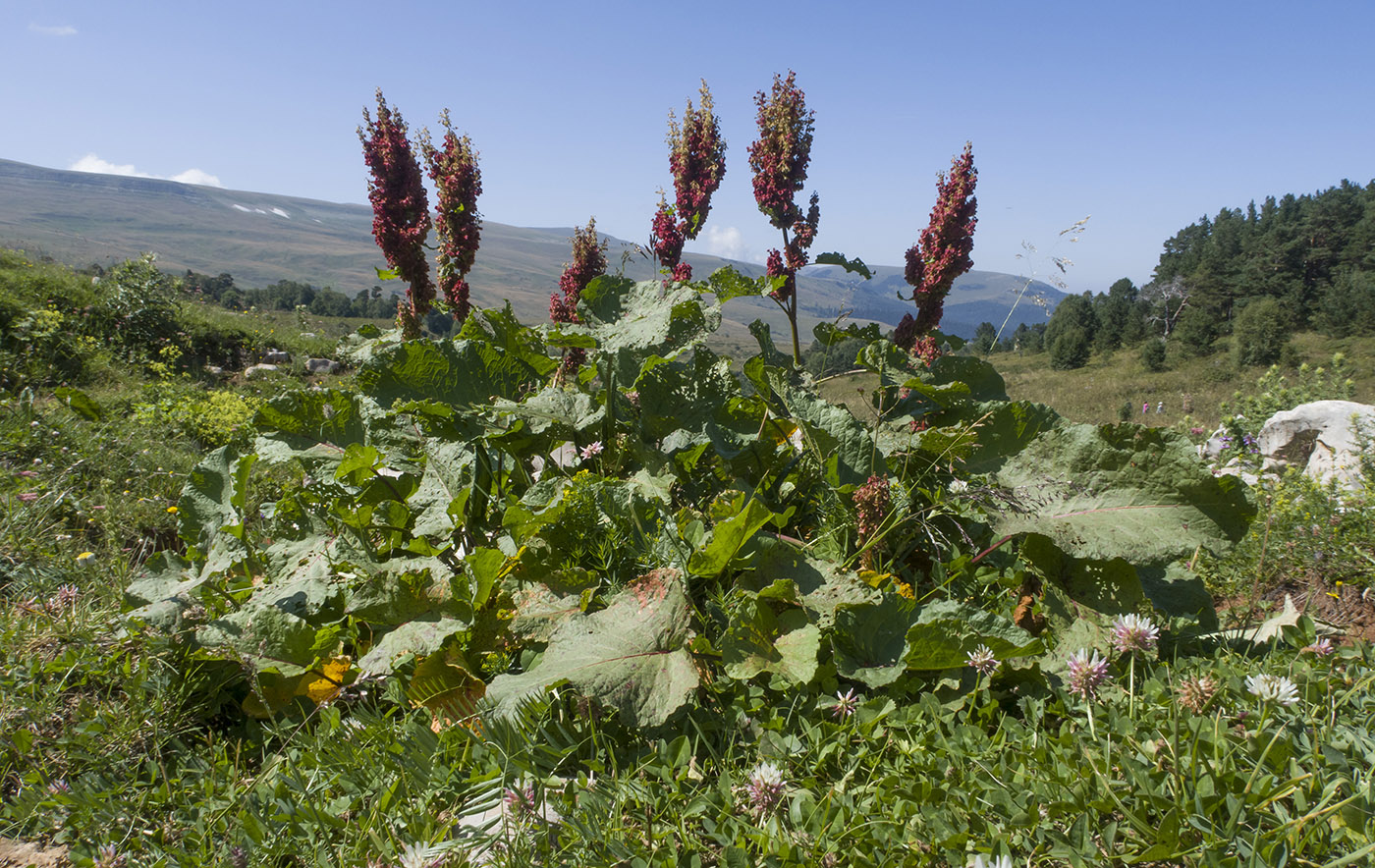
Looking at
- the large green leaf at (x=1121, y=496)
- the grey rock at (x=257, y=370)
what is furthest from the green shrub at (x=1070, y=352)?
the large green leaf at (x=1121, y=496)

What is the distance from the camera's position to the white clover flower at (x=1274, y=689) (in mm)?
1264

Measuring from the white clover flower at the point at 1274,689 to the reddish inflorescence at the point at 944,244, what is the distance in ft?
8.81

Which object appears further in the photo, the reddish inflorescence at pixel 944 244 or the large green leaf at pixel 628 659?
the reddish inflorescence at pixel 944 244

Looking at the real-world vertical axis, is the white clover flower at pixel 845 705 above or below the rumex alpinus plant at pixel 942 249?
below

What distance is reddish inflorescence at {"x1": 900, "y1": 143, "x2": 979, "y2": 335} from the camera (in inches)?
152

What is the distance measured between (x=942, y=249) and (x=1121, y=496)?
8.19ft

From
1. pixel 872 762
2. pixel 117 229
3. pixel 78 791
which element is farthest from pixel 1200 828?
pixel 117 229

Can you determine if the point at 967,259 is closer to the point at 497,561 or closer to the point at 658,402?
the point at 658,402

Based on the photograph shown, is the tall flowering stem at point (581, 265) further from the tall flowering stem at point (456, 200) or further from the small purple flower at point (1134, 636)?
the small purple flower at point (1134, 636)

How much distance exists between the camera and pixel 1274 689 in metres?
1.29

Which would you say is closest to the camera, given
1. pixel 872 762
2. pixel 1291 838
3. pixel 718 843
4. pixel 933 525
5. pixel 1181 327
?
pixel 1291 838

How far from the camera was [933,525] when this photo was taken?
80.7 inches

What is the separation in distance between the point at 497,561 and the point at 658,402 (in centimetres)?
84

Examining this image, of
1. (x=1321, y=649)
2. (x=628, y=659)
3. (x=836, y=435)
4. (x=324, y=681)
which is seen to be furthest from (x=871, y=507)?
(x=324, y=681)
